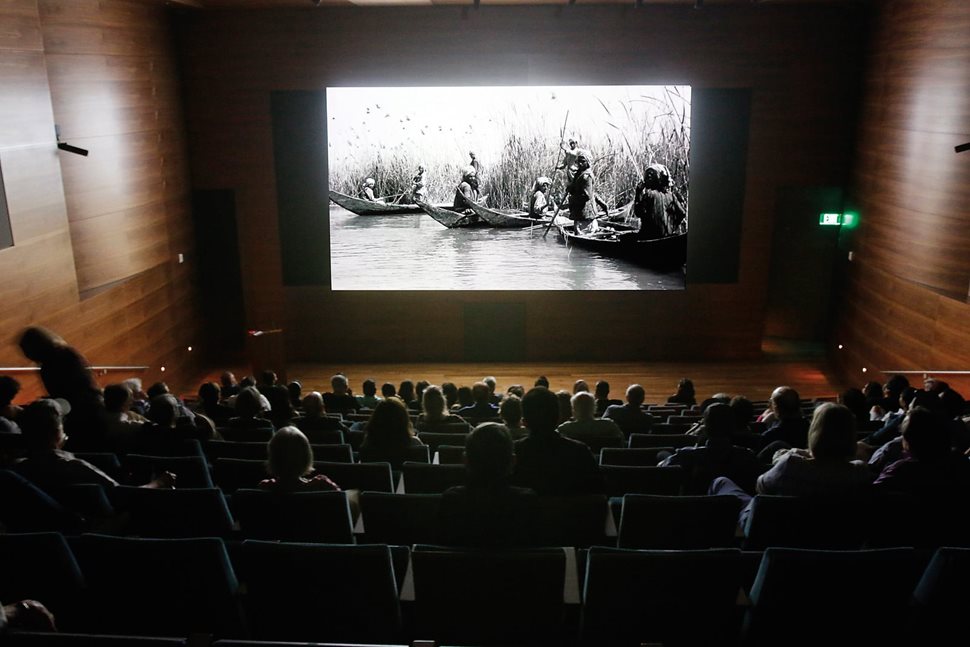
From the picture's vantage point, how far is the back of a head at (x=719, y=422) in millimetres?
3729

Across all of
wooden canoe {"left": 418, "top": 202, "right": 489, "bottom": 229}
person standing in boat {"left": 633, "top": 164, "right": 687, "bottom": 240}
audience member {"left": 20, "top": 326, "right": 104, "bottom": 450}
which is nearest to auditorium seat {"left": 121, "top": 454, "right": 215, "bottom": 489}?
audience member {"left": 20, "top": 326, "right": 104, "bottom": 450}

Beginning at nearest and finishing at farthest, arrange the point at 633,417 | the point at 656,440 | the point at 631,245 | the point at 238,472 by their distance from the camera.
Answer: the point at 238,472
the point at 656,440
the point at 633,417
the point at 631,245

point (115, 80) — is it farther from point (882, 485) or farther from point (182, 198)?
point (882, 485)

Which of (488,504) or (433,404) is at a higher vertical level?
(488,504)

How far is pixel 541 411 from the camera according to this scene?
127 inches

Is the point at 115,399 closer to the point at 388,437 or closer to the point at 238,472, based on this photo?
the point at 238,472

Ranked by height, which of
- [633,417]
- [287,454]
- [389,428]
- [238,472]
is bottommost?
[633,417]

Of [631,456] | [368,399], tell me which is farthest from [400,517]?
[368,399]

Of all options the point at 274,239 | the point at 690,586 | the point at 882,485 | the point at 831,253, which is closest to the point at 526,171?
the point at 274,239

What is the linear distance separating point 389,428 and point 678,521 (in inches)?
71.3

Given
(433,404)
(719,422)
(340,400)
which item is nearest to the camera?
(719,422)

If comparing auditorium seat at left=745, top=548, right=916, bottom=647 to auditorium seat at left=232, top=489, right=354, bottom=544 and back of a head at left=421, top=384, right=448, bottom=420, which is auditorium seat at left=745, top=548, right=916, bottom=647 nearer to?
auditorium seat at left=232, top=489, right=354, bottom=544

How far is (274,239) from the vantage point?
1061 centimetres

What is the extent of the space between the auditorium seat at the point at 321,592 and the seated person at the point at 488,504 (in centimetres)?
26
